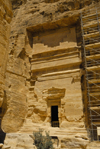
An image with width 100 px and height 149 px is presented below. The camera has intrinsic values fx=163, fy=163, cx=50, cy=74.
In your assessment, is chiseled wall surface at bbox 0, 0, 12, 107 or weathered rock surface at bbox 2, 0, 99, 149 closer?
chiseled wall surface at bbox 0, 0, 12, 107

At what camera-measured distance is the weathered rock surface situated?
9742mm

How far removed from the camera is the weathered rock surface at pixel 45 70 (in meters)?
9.74

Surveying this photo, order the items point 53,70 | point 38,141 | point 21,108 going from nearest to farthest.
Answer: point 38,141 → point 21,108 → point 53,70

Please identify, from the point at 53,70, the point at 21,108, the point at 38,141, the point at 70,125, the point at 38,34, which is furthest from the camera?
the point at 38,34

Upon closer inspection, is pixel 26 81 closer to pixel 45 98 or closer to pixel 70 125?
pixel 45 98

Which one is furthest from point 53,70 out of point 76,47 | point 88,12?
point 88,12

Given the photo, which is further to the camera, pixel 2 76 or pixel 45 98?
pixel 45 98

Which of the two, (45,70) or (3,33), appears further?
(45,70)

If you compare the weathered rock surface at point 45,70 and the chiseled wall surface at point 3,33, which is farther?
the weathered rock surface at point 45,70

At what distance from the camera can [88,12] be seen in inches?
427

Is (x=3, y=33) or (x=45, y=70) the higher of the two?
(x=3, y=33)

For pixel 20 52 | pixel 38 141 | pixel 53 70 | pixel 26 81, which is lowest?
pixel 38 141

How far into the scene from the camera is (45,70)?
1151cm

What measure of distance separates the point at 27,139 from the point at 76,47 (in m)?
6.48
